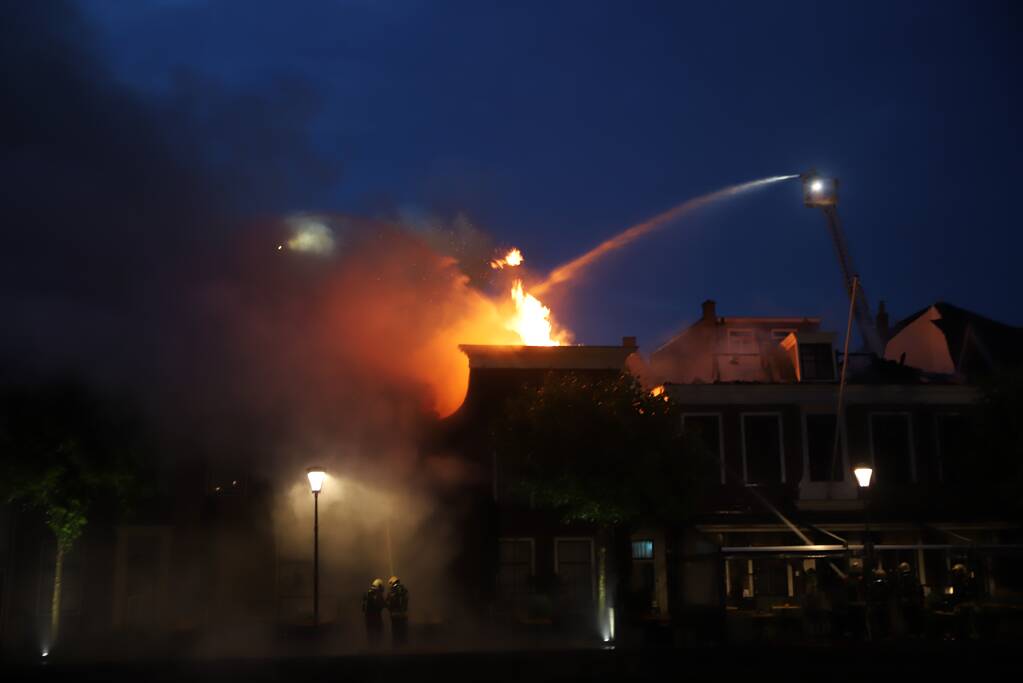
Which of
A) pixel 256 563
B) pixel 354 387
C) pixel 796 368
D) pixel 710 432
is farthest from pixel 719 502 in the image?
pixel 256 563

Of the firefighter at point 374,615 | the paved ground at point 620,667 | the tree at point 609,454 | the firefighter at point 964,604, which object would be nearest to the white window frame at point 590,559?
the tree at point 609,454

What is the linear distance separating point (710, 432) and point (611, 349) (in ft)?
12.9

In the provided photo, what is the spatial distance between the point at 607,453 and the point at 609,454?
5 centimetres

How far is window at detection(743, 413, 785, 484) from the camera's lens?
29438 millimetres

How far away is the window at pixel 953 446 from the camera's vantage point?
2870cm

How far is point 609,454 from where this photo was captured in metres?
23.6

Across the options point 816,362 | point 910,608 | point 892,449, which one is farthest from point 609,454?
point 892,449

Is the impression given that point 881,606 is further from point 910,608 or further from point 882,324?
point 882,324

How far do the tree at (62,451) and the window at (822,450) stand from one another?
61.4 ft

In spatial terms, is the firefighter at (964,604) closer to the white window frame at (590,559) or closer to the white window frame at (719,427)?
the white window frame at (719,427)

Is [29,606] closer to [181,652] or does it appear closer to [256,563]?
[256,563]

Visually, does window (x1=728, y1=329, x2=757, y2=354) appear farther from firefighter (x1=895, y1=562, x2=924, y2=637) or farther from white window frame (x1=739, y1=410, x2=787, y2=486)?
firefighter (x1=895, y1=562, x2=924, y2=637)

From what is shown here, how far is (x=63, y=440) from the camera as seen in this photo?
72.1 feet

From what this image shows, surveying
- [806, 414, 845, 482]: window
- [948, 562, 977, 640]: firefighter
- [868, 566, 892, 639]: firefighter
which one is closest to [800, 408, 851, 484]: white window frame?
[806, 414, 845, 482]: window
